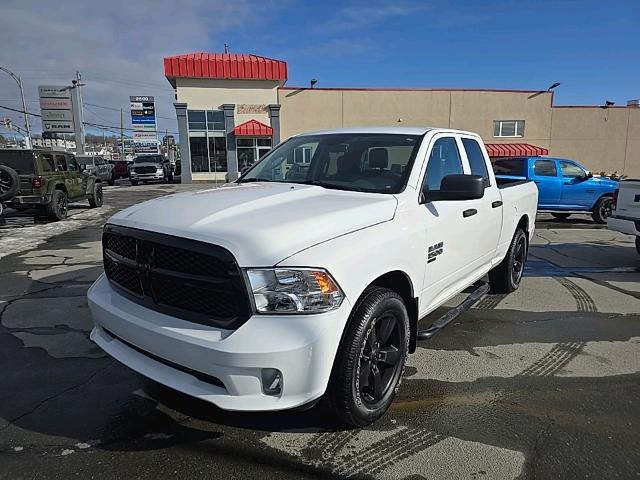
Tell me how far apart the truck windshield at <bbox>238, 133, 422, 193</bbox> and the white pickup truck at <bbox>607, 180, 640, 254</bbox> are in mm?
5427

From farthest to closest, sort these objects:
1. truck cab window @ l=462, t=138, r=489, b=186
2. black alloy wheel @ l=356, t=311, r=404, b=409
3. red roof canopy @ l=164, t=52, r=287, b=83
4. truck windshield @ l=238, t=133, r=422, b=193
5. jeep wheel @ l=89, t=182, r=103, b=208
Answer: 1. red roof canopy @ l=164, t=52, r=287, b=83
2. jeep wheel @ l=89, t=182, r=103, b=208
3. truck cab window @ l=462, t=138, r=489, b=186
4. truck windshield @ l=238, t=133, r=422, b=193
5. black alloy wheel @ l=356, t=311, r=404, b=409

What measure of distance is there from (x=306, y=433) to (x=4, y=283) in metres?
5.41

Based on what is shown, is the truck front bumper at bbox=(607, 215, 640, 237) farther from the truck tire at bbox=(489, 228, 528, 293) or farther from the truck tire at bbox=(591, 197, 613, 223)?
the truck tire at bbox=(591, 197, 613, 223)

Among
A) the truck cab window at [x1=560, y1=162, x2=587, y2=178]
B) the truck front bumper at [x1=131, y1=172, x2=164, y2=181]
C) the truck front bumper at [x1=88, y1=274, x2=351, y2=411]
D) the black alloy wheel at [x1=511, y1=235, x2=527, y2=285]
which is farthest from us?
the truck front bumper at [x1=131, y1=172, x2=164, y2=181]

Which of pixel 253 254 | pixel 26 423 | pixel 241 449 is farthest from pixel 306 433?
pixel 26 423

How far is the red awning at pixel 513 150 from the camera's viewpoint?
28.8 metres

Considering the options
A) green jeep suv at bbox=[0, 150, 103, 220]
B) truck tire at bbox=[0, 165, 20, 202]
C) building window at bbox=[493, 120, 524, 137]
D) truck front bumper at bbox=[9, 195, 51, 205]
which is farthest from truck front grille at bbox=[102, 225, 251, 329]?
building window at bbox=[493, 120, 524, 137]

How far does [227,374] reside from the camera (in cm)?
222

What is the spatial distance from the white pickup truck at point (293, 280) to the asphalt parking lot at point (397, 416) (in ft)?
1.11

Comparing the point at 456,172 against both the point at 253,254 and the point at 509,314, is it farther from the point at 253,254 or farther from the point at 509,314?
the point at 253,254

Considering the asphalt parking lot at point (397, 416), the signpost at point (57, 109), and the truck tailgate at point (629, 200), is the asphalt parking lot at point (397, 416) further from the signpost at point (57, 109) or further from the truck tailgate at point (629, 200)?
the signpost at point (57, 109)

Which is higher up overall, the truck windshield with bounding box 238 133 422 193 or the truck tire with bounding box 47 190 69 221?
the truck windshield with bounding box 238 133 422 193

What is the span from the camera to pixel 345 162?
375 cm

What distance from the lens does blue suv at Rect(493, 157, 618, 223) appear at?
12.0 meters
